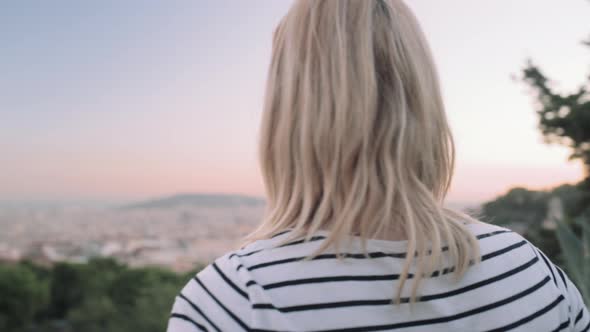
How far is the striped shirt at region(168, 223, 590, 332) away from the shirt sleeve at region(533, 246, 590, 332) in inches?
4.8

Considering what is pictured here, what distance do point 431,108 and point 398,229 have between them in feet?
0.98

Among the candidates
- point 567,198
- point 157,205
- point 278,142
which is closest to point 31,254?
point 567,198


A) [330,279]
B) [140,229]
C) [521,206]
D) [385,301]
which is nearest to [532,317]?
[385,301]

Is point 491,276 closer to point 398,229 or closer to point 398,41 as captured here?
point 398,229

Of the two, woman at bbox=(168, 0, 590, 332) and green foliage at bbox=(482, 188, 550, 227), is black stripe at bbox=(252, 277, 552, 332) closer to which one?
woman at bbox=(168, 0, 590, 332)

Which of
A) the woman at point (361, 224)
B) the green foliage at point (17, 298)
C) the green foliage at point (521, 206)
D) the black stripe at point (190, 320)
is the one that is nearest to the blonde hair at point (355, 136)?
the woman at point (361, 224)

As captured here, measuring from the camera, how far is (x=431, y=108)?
4.21 ft

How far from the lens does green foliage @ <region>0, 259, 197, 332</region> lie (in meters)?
8.88

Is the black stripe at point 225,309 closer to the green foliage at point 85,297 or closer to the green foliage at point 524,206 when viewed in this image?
the green foliage at point 85,297

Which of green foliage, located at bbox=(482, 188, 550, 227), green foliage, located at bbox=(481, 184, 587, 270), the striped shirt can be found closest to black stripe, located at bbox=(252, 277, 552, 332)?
the striped shirt

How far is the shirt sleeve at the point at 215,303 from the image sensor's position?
43.0 inches

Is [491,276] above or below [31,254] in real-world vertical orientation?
above

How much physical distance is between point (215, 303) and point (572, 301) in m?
0.84

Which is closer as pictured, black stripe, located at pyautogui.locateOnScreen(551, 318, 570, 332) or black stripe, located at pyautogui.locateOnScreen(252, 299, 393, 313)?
black stripe, located at pyautogui.locateOnScreen(252, 299, 393, 313)
